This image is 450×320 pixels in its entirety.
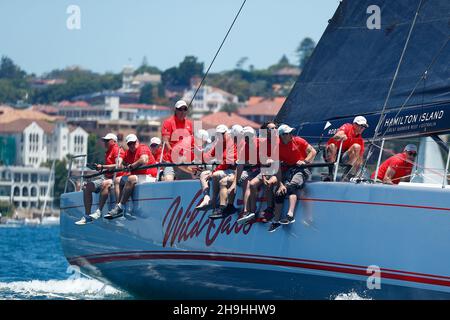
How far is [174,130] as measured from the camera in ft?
52.6

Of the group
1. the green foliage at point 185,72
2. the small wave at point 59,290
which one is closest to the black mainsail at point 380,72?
the small wave at point 59,290

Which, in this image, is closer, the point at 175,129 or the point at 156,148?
the point at 175,129

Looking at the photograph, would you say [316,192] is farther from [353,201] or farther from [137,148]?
[137,148]

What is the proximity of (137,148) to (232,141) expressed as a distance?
2.06 metres

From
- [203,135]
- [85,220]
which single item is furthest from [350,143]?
[85,220]

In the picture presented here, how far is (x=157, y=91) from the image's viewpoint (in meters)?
165

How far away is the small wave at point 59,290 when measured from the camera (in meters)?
18.0

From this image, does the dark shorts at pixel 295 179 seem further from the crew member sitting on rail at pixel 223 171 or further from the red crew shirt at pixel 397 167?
the crew member sitting on rail at pixel 223 171

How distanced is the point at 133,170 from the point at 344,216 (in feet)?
12.3

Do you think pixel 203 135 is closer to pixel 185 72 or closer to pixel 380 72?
pixel 380 72

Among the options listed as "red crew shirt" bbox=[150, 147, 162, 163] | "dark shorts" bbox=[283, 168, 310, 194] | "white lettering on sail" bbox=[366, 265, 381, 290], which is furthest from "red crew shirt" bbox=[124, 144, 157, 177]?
"white lettering on sail" bbox=[366, 265, 381, 290]

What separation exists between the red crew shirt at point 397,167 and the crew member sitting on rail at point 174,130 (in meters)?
2.85

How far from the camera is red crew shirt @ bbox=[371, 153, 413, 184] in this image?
13852mm

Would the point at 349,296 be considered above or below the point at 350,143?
below
